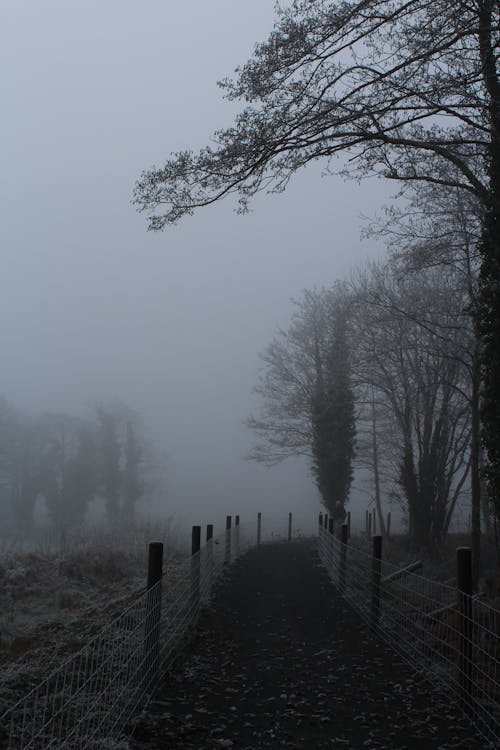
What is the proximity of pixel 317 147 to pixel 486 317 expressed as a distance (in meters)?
3.63

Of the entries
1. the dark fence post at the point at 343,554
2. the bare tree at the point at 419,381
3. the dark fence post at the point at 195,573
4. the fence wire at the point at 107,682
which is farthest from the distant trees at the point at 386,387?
the fence wire at the point at 107,682

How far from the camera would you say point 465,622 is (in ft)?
19.8

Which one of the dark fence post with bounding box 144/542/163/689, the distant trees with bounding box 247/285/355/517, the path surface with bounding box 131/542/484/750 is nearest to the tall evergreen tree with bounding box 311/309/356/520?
the distant trees with bounding box 247/285/355/517

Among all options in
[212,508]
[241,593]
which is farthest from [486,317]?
[212,508]

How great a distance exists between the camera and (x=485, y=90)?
32.1 feet

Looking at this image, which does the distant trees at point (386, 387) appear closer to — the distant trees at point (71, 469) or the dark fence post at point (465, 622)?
the dark fence post at point (465, 622)

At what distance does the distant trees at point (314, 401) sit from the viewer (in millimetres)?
30297

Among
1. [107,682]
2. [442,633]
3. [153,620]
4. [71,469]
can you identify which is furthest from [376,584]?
[71,469]

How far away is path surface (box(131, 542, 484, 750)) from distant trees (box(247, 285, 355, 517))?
1968cm

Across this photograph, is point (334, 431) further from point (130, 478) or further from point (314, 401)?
point (130, 478)

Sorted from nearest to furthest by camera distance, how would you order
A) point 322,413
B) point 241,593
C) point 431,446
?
point 241,593 → point 431,446 → point 322,413

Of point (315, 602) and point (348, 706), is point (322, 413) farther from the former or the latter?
point (348, 706)

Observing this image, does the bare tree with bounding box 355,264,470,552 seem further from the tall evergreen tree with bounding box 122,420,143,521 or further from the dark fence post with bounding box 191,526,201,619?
the tall evergreen tree with bounding box 122,420,143,521

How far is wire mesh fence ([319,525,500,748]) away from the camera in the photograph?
19.1 ft
